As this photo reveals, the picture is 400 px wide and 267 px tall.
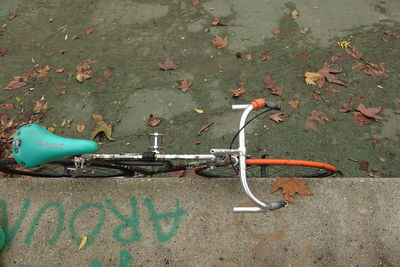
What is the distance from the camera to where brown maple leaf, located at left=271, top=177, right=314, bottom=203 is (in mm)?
2631

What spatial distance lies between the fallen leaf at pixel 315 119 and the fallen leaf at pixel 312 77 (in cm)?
43

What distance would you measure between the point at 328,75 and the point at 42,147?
3197 mm

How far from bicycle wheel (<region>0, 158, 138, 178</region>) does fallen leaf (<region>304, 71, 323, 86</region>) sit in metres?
2.29

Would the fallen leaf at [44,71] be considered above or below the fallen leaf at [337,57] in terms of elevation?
below

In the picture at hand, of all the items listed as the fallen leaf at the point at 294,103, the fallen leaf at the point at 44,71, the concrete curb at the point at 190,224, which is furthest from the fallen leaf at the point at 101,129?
the fallen leaf at the point at 294,103

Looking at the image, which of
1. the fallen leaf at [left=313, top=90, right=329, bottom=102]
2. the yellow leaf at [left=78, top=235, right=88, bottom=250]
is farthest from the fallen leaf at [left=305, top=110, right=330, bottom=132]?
the yellow leaf at [left=78, top=235, right=88, bottom=250]

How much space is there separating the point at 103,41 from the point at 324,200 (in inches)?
140

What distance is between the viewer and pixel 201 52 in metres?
4.19

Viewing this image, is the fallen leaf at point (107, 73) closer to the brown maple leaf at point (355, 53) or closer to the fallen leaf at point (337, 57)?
the fallen leaf at point (337, 57)

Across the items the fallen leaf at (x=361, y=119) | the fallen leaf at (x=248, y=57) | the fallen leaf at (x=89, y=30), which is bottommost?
the fallen leaf at (x=361, y=119)

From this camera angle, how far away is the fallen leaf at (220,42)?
4221 millimetres

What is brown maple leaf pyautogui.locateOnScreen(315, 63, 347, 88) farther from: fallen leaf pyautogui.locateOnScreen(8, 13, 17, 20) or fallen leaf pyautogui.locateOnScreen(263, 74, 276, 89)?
fallen leaf pyautogui.locateOnScreen(8, 13, 17, 20)

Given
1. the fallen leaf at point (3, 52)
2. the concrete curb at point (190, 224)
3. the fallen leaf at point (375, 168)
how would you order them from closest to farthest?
the concrete curb at point (190, 224) < the fallen leaf at point (375, 168) < the fallen leaf at point (3, 52)

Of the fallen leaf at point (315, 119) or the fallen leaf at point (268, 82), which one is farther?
the fallen leaf at point (268, 82)
